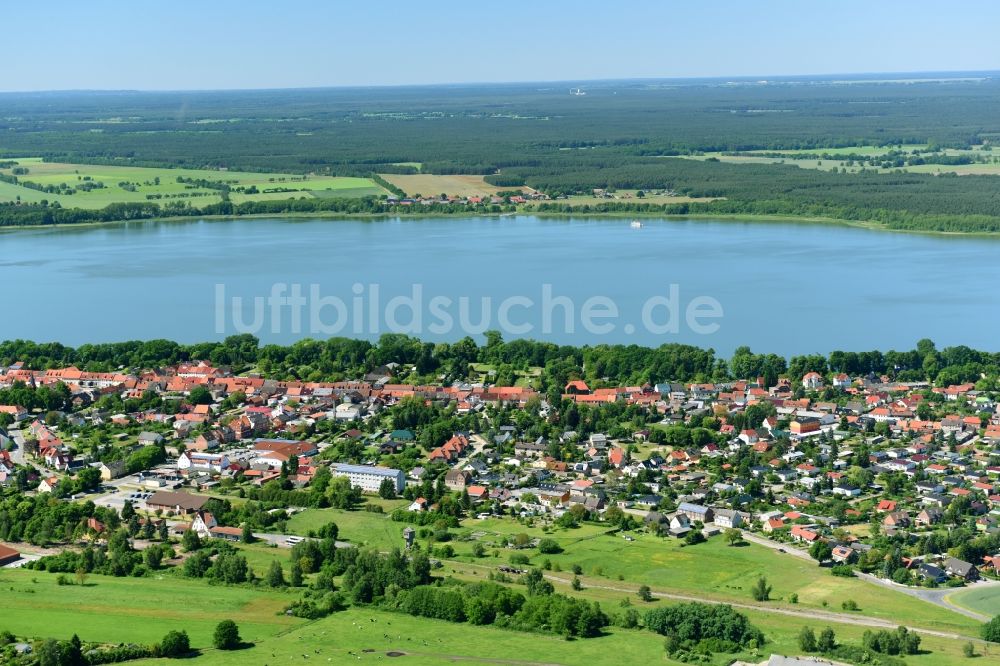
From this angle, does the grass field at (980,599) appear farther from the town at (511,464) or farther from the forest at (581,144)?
the forest at (581,144)

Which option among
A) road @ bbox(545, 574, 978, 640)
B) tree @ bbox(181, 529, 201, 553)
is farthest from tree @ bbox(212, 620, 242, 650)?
road @ bbox(545, 574, 978, 640)

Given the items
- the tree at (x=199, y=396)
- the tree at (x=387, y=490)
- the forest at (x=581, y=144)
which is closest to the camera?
the tree at (x=387, y=490)

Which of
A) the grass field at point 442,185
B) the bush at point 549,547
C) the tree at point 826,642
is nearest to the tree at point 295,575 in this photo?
the bush at point 549,547

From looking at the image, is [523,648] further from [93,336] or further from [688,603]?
[93,336]

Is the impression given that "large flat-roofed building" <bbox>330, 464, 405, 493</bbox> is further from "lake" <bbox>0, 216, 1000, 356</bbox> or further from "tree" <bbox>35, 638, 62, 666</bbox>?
"lake" <bbox>0, 216, 1000, 356</bbox>

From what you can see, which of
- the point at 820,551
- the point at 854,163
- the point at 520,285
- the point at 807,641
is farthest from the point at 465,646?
the point at 854,163

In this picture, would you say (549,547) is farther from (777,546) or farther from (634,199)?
(634,199)
